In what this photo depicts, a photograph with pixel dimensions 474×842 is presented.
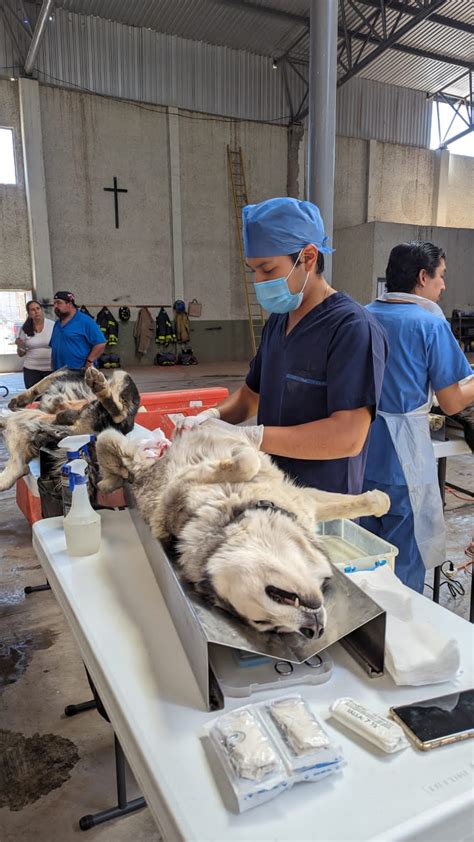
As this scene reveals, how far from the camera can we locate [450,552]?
3.80m

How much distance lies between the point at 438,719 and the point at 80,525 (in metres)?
1.00

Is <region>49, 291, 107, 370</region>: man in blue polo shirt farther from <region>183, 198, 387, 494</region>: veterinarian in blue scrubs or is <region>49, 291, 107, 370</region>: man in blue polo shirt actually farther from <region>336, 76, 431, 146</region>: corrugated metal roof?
<region>336, 76, 431, 146</region>: corrugated metal roof

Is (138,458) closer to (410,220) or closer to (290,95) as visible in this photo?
(290,95)

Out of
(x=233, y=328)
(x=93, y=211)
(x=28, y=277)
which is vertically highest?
(x=93, y=211)

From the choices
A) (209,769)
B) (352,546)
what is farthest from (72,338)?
(209,769)

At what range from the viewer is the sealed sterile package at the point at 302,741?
0.75 meters

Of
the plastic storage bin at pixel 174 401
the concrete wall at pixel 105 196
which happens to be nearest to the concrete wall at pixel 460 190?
the concrete wall at pixel 105 196

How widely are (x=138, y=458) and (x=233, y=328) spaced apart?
12.8m

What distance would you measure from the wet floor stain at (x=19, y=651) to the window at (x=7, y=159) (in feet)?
37.0

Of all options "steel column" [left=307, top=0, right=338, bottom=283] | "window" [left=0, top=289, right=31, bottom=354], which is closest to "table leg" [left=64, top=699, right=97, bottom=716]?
"steel column" [left=307, top=0, right=338, bottom=283]

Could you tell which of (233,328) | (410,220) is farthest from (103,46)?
(410,220)

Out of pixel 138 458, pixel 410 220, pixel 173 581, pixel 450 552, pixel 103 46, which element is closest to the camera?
pixel 173 581

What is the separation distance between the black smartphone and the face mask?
1.28m

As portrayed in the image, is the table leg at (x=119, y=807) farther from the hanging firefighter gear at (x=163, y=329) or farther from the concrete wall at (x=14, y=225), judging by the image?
the hanging firefighter gear at (x=163, y=329)
